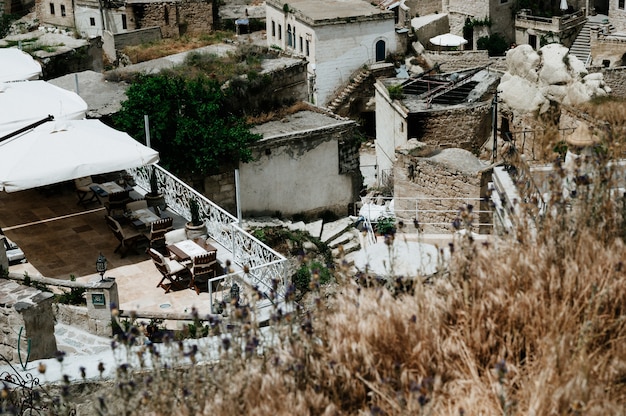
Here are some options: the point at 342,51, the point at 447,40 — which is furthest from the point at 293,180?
the point at 447,40

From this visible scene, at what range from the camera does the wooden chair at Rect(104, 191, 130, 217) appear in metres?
16.1

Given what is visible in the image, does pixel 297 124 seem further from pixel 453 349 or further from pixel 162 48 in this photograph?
pixel 162 48

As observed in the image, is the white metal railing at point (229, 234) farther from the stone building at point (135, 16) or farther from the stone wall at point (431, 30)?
the stone wall at point (431, 30)

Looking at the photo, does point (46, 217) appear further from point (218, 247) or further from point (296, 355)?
point (296, 355)

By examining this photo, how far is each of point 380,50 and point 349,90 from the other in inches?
127

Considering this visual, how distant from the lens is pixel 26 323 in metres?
11.3

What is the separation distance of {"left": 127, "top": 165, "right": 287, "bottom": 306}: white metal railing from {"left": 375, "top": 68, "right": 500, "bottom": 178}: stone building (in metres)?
13.3

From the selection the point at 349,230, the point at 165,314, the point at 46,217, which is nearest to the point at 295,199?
the point at 349,230

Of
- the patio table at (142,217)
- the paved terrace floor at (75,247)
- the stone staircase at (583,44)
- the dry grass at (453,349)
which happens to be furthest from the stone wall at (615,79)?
the dry grass at (453,349)

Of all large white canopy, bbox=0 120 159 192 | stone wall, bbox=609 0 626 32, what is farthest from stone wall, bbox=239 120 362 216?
stone wall, bbox=609 0 626 32

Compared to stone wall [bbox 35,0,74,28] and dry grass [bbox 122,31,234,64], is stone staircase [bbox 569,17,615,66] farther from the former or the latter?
stone wall [bbox 35,0,74,28]

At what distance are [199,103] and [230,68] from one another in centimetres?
418

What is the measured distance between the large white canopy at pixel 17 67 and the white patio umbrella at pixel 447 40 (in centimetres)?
3251

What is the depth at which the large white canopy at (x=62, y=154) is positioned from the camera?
13.7 m
